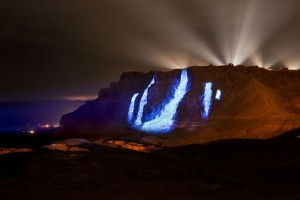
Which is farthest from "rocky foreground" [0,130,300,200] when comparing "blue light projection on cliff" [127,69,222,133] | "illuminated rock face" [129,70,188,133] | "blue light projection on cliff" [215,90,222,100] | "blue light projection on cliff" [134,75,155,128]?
"blue light projection on cliff" [134,75,155,128]

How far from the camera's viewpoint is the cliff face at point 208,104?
63125 mm

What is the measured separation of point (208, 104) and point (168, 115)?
9.93 meters

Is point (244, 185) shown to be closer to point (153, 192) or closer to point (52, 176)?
point (153, 192)

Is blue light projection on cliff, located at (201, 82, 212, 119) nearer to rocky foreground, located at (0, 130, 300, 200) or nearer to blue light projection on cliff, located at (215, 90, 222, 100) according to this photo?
blue light projection on cliff, located at (215, 90, 222, 100)

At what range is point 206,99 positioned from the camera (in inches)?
3214

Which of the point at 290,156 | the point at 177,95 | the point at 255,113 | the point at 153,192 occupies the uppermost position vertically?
the point at 177,95

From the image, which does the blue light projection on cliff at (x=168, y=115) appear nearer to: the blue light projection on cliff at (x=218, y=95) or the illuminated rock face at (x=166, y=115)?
the illuminated rock face at (x=166, y=115)

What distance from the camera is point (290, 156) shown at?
36.9 m

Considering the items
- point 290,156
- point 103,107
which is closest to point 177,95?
point 103,107

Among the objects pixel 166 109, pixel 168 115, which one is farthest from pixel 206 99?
pixel 166 109

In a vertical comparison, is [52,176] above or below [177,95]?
below

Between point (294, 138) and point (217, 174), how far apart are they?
1829 centimetres

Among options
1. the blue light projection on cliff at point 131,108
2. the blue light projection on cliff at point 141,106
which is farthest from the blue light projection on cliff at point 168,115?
the blue light projection on cliff at point 131,108

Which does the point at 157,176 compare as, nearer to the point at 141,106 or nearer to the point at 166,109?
the point at 166,109
